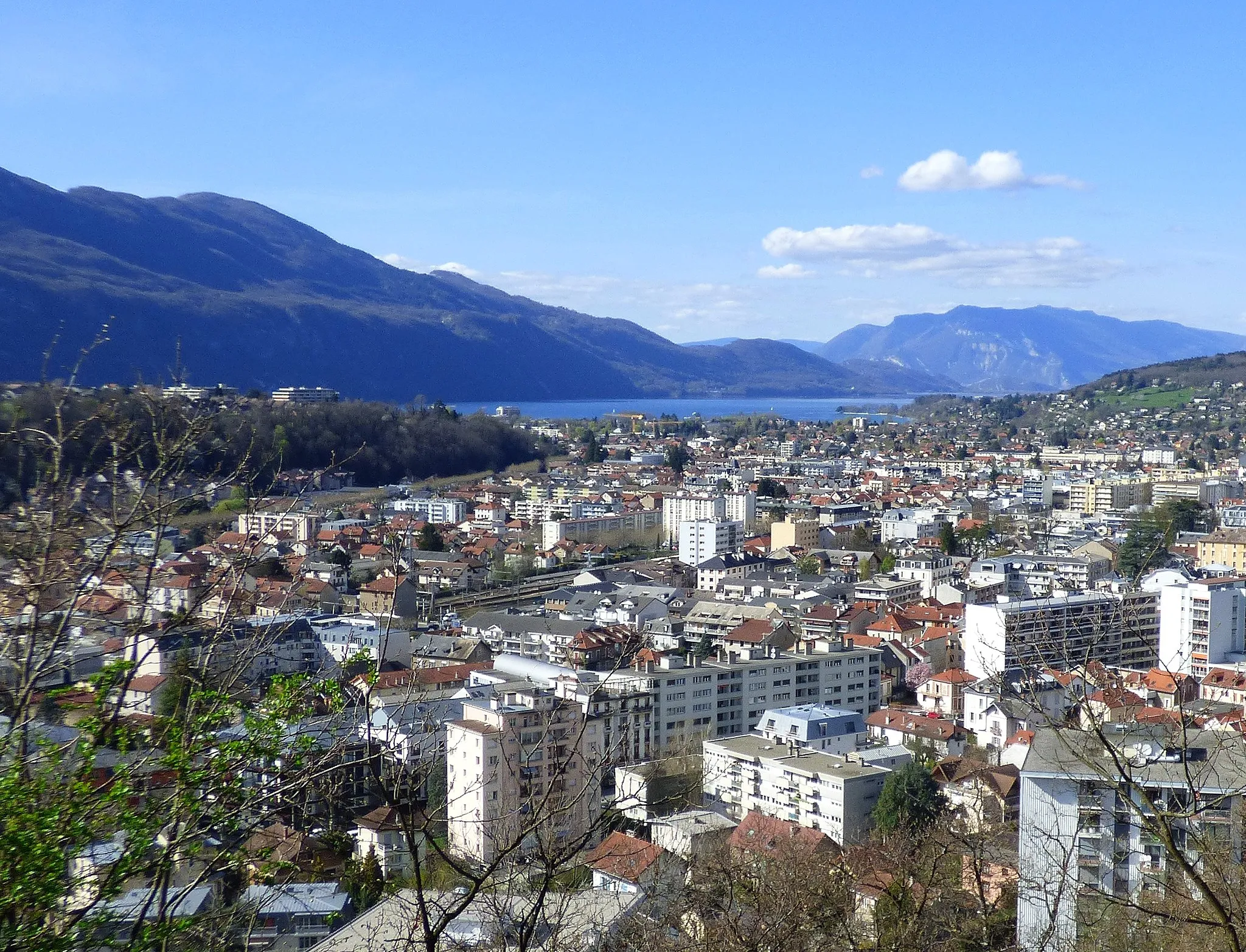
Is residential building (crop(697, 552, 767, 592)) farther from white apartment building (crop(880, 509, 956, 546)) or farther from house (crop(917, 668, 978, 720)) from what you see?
house (crop(917, 668, 978, 720))

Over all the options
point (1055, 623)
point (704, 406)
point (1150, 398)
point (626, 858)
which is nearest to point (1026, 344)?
point (704, 406)

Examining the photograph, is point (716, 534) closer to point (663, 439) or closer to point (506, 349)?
point (663, 439)

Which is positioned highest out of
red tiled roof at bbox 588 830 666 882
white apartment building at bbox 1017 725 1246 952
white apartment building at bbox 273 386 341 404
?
white apartment building at bbox 273 386 341 404

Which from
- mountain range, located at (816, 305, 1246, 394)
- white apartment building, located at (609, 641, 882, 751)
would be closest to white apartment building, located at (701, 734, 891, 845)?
white apartment building, located at (609, 641, 882, 751)

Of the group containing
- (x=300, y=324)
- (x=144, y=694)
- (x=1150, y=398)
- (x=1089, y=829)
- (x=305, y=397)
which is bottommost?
(x=1089, y=829)

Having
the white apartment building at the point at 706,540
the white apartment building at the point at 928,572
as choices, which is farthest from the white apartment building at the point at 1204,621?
the white apartment building at the point at 706,540

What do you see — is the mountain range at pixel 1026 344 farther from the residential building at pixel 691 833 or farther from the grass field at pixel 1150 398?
the residential building at pixel 691 833

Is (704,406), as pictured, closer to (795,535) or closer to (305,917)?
(795,535)
